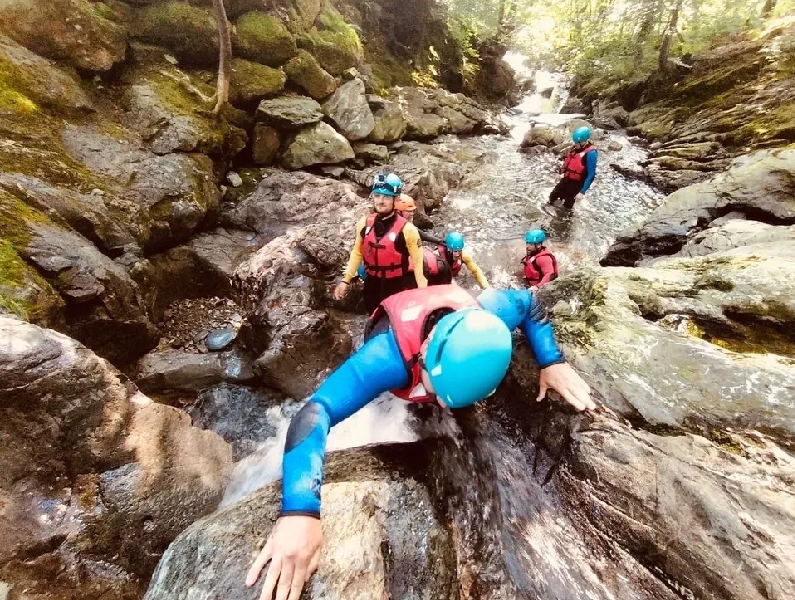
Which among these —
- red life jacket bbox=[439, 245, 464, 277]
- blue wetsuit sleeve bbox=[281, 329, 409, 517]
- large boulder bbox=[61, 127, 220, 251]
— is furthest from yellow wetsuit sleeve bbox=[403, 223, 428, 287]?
large boulder bbox=[61, 127, 220, 251]

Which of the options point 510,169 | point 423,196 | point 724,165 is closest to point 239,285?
point 423,196

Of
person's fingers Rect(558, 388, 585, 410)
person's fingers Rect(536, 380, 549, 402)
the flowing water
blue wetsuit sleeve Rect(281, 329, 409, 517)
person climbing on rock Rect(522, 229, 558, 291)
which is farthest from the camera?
person climbing on rock Rect(522, 229, 558, 291)

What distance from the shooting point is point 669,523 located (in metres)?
2.22

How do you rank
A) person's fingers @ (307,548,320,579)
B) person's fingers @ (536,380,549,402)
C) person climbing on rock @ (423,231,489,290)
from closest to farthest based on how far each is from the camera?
person's fingers @ (307,548,320,579)
person's fingers @ (536,380,549,402)
person climbing on rock @ (423,231,489,290)

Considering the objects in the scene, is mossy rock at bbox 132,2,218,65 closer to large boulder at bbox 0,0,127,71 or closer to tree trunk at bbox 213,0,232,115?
tree trunk at bbox 213,0,232,115

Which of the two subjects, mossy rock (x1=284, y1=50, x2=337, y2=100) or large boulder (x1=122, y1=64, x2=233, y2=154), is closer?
large boulder (x1=122, y1=64, x2=233, y2=154)

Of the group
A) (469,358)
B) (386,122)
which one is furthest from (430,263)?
(386,122)

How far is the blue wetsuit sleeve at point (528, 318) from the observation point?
308 cm

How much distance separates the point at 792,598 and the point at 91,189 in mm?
8878

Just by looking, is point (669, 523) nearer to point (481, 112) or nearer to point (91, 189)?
point (91, 189)

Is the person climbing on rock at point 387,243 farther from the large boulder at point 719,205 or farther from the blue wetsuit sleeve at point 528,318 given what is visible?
the large boulder at point 719,205

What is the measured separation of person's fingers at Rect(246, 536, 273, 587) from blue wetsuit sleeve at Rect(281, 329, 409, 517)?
0.17m

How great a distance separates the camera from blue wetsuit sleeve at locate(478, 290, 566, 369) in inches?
121

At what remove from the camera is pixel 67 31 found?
7.61m
